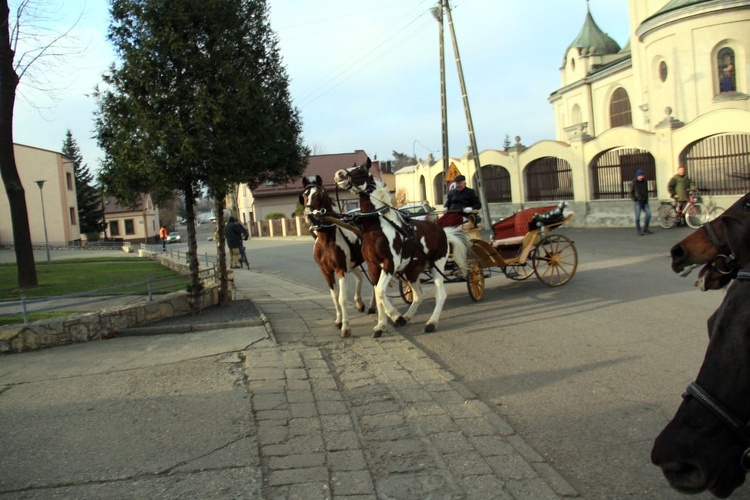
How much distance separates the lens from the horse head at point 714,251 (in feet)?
8.59

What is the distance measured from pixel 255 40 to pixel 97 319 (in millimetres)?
5227

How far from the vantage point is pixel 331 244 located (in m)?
9.23

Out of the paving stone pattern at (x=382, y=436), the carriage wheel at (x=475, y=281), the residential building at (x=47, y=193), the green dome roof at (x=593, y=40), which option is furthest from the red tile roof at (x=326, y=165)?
the paving stone pattern at (x=382, y=436)

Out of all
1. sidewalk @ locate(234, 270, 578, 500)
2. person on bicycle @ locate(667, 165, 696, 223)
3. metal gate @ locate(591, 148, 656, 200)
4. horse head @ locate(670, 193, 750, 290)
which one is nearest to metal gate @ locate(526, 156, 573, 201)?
metal gate @ locate(591, 148, 656, 200)

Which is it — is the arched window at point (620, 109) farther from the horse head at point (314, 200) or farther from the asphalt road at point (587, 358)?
the horse head at point (314, 200)

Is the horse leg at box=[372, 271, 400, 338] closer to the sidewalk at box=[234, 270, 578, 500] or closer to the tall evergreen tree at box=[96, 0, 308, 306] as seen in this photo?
the sidewalk at box=[234, 270, 578, 500]

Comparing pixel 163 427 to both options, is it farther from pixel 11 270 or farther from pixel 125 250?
pixel 125 250

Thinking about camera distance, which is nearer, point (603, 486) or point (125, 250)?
point (603, 486)

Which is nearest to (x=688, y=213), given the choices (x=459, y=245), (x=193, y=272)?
(x=459, y=245)

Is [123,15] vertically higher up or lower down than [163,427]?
higher up

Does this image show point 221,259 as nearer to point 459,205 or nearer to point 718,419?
point 459,205

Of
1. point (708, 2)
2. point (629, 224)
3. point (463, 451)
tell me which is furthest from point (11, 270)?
point (708, 2)

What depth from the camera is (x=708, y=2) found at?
2817 centimetres

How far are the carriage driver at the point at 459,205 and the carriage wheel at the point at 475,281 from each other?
93cm
